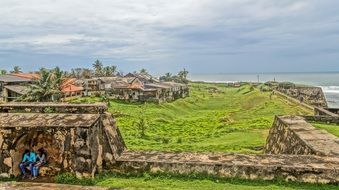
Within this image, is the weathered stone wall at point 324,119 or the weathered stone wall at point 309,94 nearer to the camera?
the weathered stone wall at point 324,119

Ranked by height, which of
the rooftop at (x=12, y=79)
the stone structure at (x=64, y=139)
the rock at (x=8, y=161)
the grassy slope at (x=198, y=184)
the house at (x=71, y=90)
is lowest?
the grassy slope at (x=198, y=184)

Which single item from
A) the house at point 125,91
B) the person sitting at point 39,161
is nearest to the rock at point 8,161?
the person sitting at point 39,161

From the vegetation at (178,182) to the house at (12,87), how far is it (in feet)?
172

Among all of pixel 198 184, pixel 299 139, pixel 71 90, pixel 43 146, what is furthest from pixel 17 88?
pixel 198 184

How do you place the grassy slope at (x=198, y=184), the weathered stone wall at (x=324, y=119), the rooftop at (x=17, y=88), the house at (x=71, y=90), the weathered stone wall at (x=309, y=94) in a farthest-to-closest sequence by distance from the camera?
the house at (x=71, y=90)
the weathered stone wall at (x=309, y=94)
the rooftop at (x=17, y=88)
the weathered stone wall at (x=324, y=119)
the grassy slope at (x=198, y=184)

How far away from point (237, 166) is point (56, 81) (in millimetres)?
47097

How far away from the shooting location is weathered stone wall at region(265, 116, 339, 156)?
11953 mm

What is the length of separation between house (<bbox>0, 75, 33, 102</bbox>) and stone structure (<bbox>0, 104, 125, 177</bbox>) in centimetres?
5112

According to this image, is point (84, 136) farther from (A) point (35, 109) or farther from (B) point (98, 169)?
(A) point (35, 109)

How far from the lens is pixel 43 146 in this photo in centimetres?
995

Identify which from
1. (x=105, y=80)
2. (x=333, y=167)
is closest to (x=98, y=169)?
(x=333, y=167)

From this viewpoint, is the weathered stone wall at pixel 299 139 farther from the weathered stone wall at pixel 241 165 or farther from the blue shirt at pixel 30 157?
the blue shirt at pixel 30 157

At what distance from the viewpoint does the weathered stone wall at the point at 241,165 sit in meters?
9.01

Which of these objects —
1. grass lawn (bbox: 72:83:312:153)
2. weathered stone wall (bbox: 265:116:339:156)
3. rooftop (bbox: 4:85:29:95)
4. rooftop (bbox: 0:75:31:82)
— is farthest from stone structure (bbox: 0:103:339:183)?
rooftop (bbox: 0:75:31:82)
